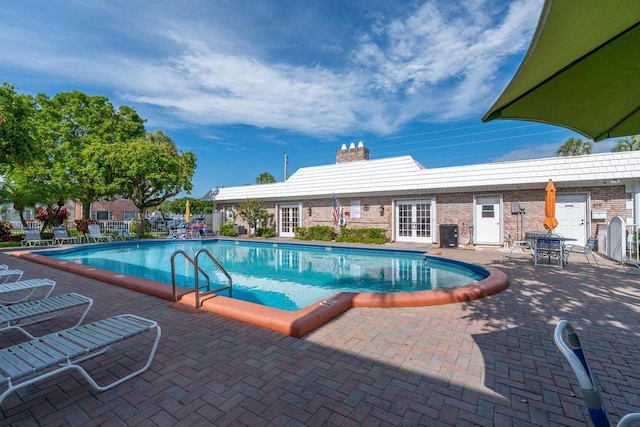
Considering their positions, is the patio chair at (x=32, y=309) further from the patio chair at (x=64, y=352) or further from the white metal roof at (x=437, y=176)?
the white metal roof at (x=437, y=176)

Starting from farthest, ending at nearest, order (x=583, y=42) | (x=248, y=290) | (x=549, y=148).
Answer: (x=549, y=148), (x=248, y=290), (x=583, y=42)

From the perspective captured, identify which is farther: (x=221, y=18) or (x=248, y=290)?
(x=221, y=18)

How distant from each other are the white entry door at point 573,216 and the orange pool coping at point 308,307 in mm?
7530

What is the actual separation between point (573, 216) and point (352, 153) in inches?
438

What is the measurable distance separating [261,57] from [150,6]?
5.77 m

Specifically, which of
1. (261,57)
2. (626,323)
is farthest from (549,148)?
(626,323)

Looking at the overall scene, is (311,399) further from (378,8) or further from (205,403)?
(378,8)

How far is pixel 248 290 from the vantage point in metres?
6.82

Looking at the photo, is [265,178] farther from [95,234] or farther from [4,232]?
[4,232]

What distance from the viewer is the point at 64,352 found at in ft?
6.87

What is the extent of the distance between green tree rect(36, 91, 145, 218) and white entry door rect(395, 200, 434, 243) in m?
15.7

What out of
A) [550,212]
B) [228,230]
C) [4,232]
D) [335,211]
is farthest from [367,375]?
[4,232]

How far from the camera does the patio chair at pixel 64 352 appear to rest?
184 cm

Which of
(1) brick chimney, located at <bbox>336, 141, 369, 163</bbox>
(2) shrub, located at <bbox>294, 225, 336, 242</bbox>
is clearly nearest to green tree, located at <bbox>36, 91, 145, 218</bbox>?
(2) shrub, located at <bbox>294, 225, 336, 242</bbox>
